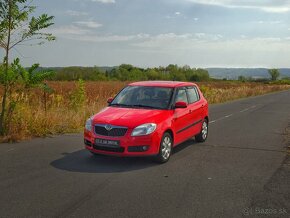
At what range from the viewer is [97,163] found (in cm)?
762

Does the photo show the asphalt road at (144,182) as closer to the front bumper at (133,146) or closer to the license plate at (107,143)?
the front bumper at (133,146)

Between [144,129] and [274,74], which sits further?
[274,74]

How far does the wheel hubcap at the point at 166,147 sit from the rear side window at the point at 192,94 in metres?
1.84

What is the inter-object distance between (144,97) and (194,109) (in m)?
1.61

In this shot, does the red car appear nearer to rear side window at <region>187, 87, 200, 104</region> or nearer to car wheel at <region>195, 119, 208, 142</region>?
rear side window at <region>187, 87, 200, 104</region>

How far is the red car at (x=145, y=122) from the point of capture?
7.23 m

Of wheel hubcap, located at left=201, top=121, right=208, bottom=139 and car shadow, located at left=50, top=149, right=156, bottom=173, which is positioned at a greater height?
wheel hubcap, located at left=201, top=121, right=208, bottom=139

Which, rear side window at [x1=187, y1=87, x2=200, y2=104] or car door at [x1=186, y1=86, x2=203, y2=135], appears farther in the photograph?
rear side window at [x1=187, y1=87, x2=200, y2=104]

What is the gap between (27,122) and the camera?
10.8m

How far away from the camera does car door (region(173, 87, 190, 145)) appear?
8297 mm

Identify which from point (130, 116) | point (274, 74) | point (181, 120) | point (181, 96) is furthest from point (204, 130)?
point (274, 74)

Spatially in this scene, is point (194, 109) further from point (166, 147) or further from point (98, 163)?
point (98, 163)

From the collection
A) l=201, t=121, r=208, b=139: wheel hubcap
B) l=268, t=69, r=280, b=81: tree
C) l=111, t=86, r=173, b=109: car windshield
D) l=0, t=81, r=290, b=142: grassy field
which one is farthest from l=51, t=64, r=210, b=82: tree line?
l=268, t=69, r=280, b=81: tree

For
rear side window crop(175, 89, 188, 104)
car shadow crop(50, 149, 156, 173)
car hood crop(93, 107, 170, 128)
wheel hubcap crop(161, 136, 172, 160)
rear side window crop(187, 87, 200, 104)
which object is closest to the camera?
car shadow crop(50, 149, 156, 173)
